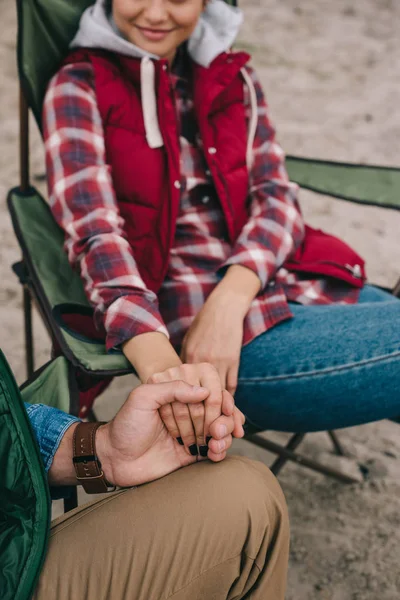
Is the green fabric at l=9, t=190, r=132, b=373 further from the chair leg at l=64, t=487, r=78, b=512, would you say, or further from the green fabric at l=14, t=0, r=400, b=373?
the chair leg at l=64, t=487, r=78, b=512

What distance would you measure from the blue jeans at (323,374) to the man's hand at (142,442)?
33cm

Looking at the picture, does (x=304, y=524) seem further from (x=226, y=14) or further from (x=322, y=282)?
(x=226, y=14)

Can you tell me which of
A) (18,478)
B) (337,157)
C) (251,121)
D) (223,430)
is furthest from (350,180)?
(337,157)

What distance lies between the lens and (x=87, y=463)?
1224 mm

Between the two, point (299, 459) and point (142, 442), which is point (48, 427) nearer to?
point (142, 442)

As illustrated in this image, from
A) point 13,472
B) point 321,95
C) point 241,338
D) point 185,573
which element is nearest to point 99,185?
point 241,338

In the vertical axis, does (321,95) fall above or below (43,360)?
above

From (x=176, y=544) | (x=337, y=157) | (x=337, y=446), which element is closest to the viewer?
(x=176, y=544)

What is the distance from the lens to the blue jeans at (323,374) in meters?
1.55

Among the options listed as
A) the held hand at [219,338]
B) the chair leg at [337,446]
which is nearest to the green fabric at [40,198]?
the held hand at [219,338]

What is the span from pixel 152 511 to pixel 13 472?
0.24 metres

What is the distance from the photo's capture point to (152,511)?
1.11m

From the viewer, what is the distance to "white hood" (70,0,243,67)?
1.73 metres

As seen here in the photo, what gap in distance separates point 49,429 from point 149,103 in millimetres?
912
